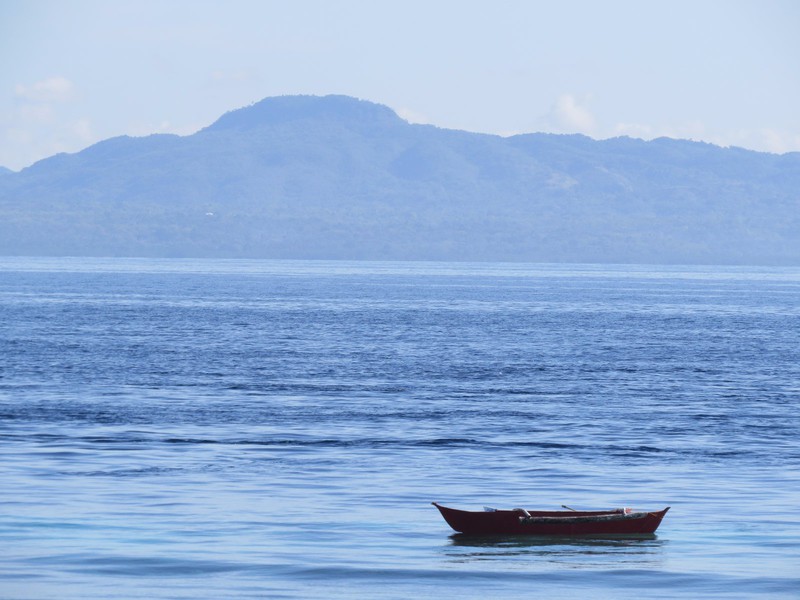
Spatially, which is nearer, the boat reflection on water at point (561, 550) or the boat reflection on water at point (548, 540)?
the boat reflection on water at point (561, 550)

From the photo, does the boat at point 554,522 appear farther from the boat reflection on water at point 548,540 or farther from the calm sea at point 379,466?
the calm sea at point 379,466

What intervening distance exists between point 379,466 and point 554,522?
9.96 metres

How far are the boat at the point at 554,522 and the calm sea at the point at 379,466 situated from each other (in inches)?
12.2

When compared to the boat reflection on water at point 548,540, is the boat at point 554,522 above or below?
above

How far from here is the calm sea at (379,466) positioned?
2830cm

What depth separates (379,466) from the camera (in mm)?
40312

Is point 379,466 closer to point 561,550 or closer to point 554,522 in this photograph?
point 554,522

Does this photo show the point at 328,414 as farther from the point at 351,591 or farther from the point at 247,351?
the point at 247,351

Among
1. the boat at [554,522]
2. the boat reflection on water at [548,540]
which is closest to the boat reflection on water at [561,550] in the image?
the boat reflection on water at [548,540]

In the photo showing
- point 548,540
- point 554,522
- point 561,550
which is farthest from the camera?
point 548,540

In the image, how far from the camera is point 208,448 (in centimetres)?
4322

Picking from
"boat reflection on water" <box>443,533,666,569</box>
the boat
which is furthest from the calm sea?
the boat

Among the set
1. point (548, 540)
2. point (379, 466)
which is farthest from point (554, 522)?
point (379, 466)

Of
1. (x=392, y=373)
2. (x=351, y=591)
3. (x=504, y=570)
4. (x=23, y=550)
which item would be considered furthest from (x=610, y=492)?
(x=392, y=373)
